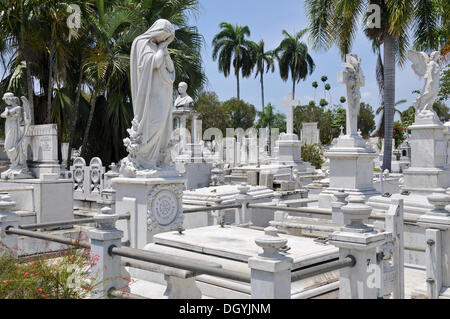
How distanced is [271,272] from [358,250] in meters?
1.11

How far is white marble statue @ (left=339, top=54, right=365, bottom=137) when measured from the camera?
12180mm

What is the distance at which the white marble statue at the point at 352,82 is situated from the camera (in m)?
12.2

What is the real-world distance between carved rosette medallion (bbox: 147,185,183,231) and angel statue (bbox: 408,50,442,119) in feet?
31.8

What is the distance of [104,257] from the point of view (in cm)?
402

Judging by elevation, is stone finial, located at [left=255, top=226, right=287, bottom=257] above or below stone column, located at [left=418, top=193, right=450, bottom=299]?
above

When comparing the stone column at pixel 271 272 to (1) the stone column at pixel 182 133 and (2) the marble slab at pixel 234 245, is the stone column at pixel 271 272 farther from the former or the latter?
(1) the stone column at pixel 182 133

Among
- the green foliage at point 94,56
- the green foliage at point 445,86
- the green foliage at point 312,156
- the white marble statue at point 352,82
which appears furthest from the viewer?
the green foliage at point 445,86

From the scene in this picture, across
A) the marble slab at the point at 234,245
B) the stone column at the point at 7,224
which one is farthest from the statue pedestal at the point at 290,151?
the stone column at the point at 7,224

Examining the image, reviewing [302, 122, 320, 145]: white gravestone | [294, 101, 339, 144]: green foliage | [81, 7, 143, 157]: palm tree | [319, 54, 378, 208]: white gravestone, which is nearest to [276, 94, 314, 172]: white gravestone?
[319, 54, 378, 208]: white gravestone

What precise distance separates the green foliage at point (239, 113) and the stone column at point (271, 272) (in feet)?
146

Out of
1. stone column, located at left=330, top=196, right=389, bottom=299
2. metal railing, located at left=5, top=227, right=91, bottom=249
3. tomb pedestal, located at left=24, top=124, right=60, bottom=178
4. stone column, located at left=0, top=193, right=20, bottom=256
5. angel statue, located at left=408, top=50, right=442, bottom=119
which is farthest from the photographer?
angel statue, located at left=408, top=50, right=442, bottom=119

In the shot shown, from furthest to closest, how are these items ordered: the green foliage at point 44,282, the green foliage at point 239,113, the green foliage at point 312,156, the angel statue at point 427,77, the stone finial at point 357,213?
1. the green foliage at point 239,113
2. the green foliage at point 312,156
3. the angel statue at point 427,77
4. the stone finial at point 357,213
5. the green foliage at point 44,282

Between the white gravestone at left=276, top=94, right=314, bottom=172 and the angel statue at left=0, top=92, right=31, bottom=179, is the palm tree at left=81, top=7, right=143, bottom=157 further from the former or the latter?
the white gravestone at left=276, top=94, right=314, bottom=172

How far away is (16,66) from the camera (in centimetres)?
1909
